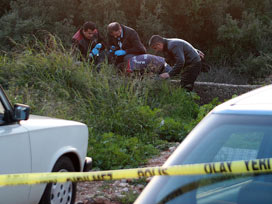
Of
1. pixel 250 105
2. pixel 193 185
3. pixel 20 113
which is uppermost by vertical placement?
pixel 250 105

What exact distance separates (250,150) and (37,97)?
5.54 m

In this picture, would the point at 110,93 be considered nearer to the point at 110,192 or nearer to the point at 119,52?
the point at 119,52

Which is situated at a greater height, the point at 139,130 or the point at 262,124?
the point at 262,124

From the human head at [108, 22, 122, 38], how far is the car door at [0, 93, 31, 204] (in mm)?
6163

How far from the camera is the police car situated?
7.26 feet

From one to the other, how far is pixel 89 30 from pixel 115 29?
0.53 metres

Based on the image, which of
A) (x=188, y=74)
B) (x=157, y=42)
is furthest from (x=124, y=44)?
(x=188, y=74)

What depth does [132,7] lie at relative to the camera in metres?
18.3

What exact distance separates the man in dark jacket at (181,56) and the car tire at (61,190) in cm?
518

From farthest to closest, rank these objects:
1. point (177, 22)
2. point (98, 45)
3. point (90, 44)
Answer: point (177, 22) → point (90, 44) → point (98, 45)

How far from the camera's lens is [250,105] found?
245 cm

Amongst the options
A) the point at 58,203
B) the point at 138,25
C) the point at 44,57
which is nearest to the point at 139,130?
the point at 44,57

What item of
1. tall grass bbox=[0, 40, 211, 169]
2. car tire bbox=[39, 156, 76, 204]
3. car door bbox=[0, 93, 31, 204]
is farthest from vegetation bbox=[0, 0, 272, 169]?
car door bbox=[0, 93, 31, 204]

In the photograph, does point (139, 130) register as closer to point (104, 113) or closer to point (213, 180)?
point (104, 113)
